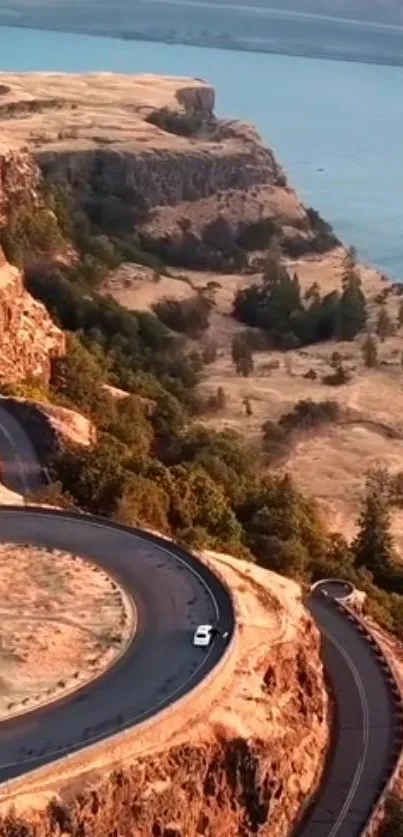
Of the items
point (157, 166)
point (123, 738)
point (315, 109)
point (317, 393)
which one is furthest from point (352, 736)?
point (315, 109)

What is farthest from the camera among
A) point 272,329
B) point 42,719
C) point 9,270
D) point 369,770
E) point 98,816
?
point 272,329

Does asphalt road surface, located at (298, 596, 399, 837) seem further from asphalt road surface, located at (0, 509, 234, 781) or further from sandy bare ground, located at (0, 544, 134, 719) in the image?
sandy bare ground, located at (0, 544, 134, 719)

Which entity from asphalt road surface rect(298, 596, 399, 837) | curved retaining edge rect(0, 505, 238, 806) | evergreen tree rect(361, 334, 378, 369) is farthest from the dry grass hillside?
curved retaining edge rect(0, 505, 238, 806)

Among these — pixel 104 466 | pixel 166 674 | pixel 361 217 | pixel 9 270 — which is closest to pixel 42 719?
pixel 166 674

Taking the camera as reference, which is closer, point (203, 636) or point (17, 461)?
point (203, 636)

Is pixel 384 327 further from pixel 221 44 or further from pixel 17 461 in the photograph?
pixel 221 44

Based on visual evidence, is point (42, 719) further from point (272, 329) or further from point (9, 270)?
point (272, 329)

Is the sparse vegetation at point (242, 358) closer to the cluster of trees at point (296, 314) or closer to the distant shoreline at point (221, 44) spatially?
the cluster of trees at point (296, 314)
